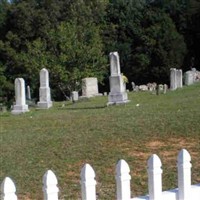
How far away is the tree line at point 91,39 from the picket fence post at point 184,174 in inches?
1494

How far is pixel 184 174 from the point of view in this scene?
534cm

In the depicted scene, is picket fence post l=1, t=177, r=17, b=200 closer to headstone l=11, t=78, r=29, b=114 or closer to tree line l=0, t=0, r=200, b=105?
headstone l=11, t=78, r=29, b=114

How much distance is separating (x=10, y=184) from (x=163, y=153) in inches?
236

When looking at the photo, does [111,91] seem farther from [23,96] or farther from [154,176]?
[154,176]

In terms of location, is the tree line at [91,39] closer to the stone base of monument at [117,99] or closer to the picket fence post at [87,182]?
the stone base of monument at [117,99]

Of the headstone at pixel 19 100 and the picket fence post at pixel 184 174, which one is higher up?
the headstone at pixel 19 100

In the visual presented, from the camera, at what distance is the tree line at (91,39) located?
4600 cm

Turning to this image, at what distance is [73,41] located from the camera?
152ft

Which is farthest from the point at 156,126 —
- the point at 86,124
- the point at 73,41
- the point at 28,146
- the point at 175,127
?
the point at 73,41

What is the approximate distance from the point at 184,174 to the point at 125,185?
754 mm

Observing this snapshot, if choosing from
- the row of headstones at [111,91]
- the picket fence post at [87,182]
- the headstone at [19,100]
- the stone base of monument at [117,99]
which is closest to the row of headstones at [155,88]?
the row of headstones at [111,91]

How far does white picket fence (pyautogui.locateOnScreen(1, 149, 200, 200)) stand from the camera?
4.55 metres

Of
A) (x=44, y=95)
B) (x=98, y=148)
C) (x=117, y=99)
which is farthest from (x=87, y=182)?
(x=44, y=95)

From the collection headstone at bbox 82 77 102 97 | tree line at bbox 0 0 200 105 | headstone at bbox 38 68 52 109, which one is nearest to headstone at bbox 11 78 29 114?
headstone at bbox 38 68 52 109
